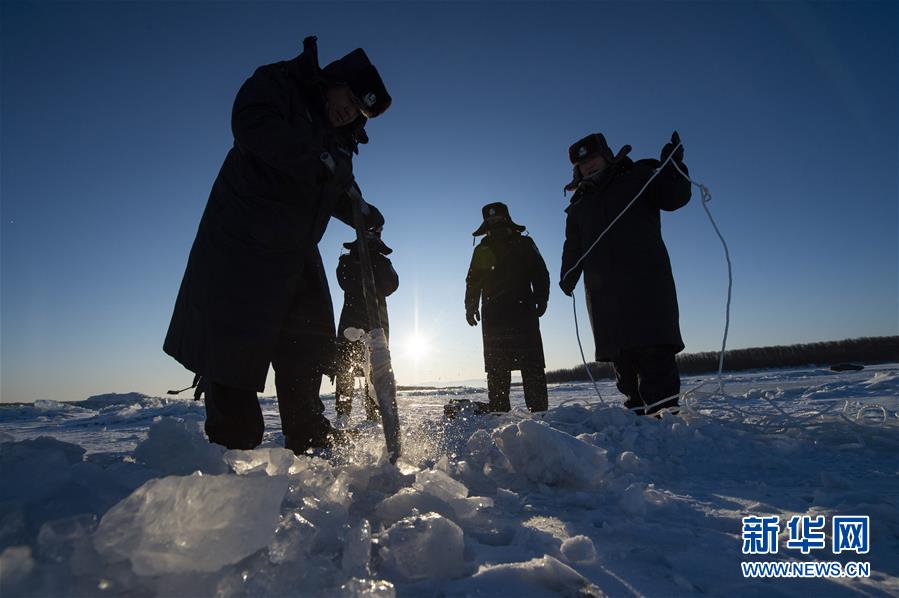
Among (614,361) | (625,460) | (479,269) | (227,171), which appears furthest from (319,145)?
(479,269)

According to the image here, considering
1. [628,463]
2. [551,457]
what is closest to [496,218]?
[628,463]

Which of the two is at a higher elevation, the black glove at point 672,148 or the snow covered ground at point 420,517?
the black glove at point 672,148

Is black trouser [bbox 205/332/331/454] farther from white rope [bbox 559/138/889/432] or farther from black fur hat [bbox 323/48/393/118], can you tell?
white rope [bbox 559/138/889/432]

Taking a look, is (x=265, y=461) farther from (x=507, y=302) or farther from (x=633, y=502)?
(x=507, y=302)

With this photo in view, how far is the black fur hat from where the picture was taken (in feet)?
7.23

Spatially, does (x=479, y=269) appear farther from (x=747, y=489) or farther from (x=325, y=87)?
(x=747, y=489)

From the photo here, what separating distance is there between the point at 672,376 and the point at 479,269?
246cm

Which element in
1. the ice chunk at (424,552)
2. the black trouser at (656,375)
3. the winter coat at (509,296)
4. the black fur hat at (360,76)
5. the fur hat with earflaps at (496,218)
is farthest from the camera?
the fur hat with earflaps at (496,218)

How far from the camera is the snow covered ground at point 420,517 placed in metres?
0.65

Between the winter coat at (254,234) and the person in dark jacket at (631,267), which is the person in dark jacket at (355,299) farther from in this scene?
the winter coat at (254,234)

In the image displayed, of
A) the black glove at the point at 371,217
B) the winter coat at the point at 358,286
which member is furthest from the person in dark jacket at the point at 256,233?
the winter coat at the point at 358,286

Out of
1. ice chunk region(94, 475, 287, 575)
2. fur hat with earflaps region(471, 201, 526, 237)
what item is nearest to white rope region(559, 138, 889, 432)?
fur hat with earflaps region(471, 201, 526, 237)

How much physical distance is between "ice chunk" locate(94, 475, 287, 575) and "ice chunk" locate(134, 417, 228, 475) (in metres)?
0.35

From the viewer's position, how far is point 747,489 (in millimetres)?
1543
